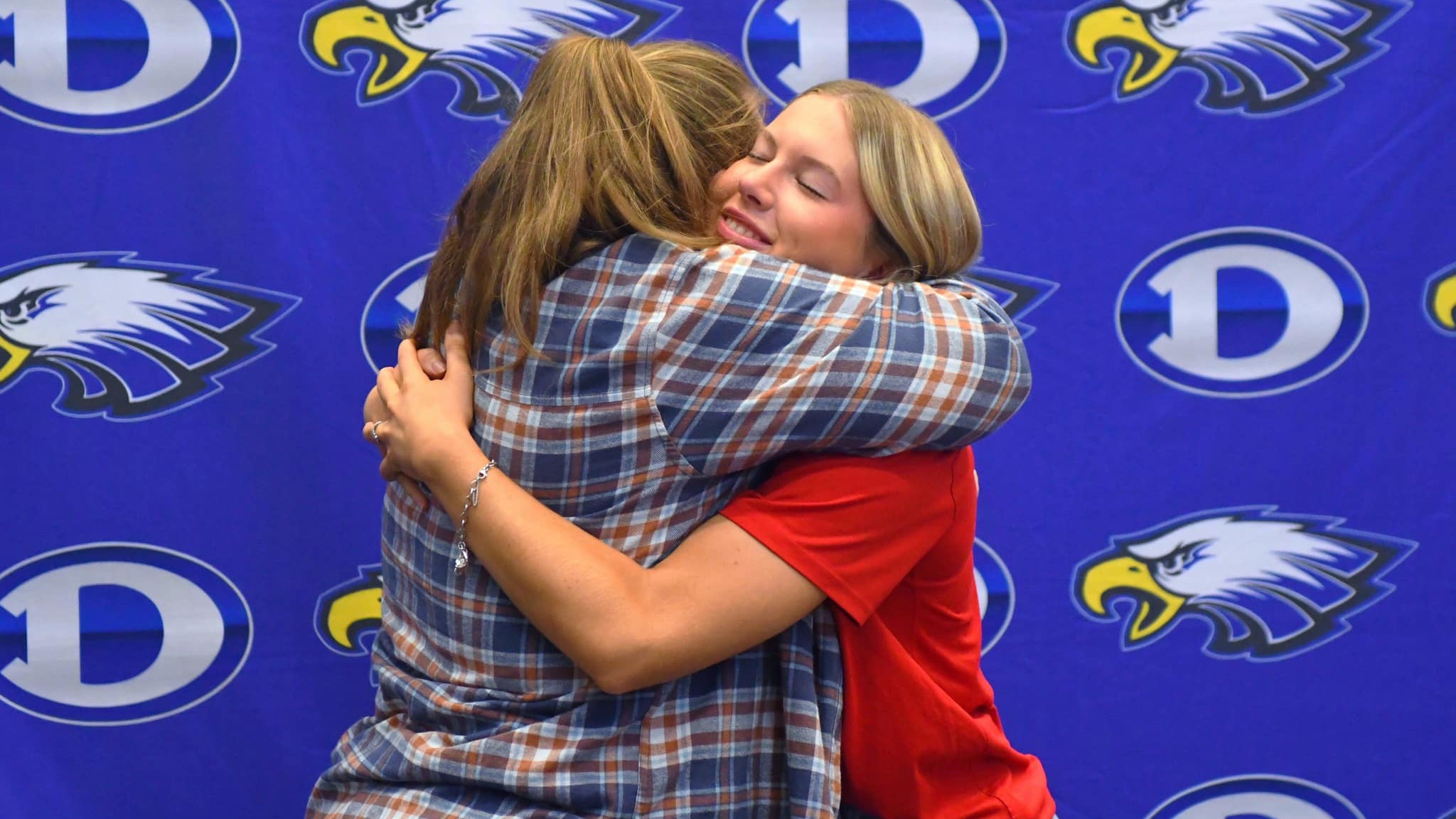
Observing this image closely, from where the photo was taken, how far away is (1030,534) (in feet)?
6.37

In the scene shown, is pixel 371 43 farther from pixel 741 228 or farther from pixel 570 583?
pixel 570 583

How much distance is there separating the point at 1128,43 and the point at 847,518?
1.07 meters

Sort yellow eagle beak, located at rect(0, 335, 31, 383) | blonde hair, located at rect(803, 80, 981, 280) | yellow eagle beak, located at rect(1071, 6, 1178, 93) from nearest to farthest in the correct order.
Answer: blonde hair, located at rect(803, 80, 981, 280) → yellow eagle beak, located at rect(0, 335, 31, 383) → yellow eagle beak, located at rect(1071, 6, 1178, 93)

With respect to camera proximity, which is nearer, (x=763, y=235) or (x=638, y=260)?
(x=638, y=260)

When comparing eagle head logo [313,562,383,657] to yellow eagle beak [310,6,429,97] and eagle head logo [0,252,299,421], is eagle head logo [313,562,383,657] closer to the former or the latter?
eagle head logo [0,252,299,421]

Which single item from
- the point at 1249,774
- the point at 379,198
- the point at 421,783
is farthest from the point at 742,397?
the point at 1249,774

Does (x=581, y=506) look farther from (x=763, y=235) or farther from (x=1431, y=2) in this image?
(x=1431, y=2)

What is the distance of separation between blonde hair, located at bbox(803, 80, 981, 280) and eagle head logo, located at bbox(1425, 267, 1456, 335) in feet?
3.35

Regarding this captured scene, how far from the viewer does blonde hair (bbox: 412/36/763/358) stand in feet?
3.79

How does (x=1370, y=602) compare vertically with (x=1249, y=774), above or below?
above

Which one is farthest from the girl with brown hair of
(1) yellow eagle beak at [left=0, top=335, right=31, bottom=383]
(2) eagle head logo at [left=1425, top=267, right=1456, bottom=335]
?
(2) eagle head logo at [left=1425, top=267, right=1456, bottom=335]

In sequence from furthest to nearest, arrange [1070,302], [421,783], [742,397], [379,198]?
1. [1070,302]
2. [379,198]
3. [421,783]
4. [742,397]

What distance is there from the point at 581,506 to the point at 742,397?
17cm

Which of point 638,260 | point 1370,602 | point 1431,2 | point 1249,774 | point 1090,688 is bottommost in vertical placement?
point 1249,774
